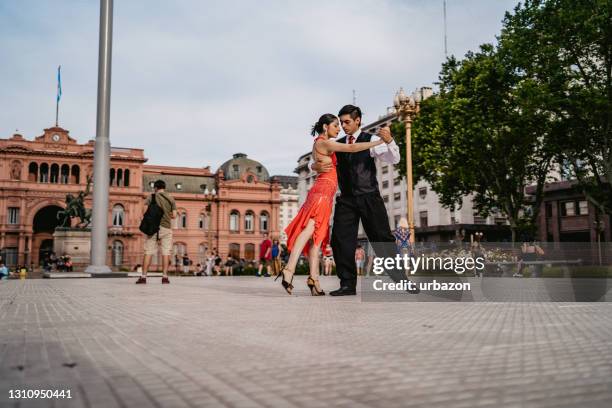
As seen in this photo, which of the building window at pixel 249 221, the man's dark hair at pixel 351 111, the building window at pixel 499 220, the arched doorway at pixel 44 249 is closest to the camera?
the man's dark hair at pixel 351 111

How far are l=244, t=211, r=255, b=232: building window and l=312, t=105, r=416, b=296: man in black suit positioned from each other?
196 ft

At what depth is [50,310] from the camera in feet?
15.3

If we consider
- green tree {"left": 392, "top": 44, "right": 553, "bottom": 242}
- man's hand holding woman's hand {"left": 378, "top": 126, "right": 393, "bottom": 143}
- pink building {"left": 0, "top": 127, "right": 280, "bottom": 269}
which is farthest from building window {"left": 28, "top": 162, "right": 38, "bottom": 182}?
man's hand holding woman's hand {"left": 378, "top": 126, "right": 393, "bottom": 143}

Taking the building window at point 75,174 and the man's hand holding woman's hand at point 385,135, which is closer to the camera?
the man's hand holding woman's hand at point 385,135

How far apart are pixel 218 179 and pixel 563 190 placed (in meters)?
40.4

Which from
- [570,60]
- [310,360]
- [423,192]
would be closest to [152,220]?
[310,360]

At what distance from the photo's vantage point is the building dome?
225 feet

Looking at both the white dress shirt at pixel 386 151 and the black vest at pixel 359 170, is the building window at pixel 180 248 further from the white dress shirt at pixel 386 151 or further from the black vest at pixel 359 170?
the white dress shirt at pixel 386 151

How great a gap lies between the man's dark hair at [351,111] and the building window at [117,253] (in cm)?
5355

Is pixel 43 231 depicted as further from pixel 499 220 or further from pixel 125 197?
pixel 499 220

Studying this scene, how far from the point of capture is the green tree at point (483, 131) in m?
23.3

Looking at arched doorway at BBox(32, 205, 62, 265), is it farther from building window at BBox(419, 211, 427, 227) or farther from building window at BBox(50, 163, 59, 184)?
building window at BBox(419, 211, 427, 227)

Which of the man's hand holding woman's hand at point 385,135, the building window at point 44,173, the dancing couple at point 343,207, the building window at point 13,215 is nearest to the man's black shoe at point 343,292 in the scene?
the dancing couple at point 343,207

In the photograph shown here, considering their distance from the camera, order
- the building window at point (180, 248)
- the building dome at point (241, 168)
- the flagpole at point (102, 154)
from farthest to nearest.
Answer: the building dome at point (241, 168)
the building window at point (180, 248)
the flagpole at point (102, 154)
